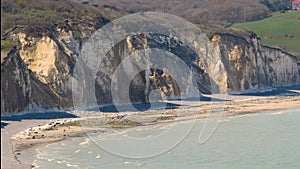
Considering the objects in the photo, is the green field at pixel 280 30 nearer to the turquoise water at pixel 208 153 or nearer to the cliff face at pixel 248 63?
the cliff face at pixel 248 63

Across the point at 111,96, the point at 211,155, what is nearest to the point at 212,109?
the point at 111,96

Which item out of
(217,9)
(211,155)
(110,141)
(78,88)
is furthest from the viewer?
(217,9)

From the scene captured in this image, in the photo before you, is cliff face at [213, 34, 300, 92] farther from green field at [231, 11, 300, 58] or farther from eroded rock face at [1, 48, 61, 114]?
eroded rock face at [1, 48, 61, 114]

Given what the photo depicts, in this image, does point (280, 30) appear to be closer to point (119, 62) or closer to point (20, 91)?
point (119, 62)

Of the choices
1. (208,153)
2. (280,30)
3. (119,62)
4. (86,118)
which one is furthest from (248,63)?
(208,153)

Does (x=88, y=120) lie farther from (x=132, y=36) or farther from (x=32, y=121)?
(x=132, y=36)

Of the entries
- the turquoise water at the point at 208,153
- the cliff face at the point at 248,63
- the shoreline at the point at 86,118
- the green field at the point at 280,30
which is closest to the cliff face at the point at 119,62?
the cliff face at the point at 248,63
